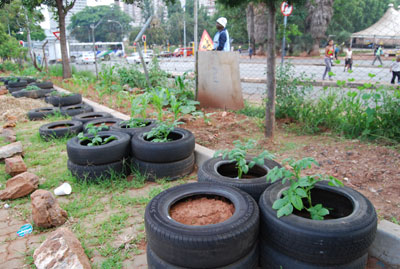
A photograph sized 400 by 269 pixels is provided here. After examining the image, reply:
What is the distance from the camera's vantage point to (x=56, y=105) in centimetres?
770

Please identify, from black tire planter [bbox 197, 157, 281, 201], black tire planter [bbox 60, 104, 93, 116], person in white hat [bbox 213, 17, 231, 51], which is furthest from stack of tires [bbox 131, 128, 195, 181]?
person in white hat [bbox 213, 17, 231, 51]

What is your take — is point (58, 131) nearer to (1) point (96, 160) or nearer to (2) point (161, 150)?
(1) point (96, 160)

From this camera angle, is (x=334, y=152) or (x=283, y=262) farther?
(x=334, y=152)

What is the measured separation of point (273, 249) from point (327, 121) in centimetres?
310

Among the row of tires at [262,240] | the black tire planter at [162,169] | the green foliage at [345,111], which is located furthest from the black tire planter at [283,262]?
the green foliage at [345,111]

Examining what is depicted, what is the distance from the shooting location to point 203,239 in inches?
72.2

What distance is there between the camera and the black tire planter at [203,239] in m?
1.85

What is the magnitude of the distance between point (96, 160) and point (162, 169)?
0.78 meters

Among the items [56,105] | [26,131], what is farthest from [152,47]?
[26,131]

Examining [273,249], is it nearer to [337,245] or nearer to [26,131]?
[337,245]

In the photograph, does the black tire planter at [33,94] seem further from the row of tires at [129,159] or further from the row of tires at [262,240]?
the row of tires at [262,240]

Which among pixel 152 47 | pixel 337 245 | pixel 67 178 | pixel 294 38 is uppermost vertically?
pixel 294 38

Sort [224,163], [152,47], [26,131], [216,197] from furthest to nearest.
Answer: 1. [152,47]
2. [26,131]
3. [224,163]
4. [216,197]

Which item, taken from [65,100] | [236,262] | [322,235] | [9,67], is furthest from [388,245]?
[9,67]
